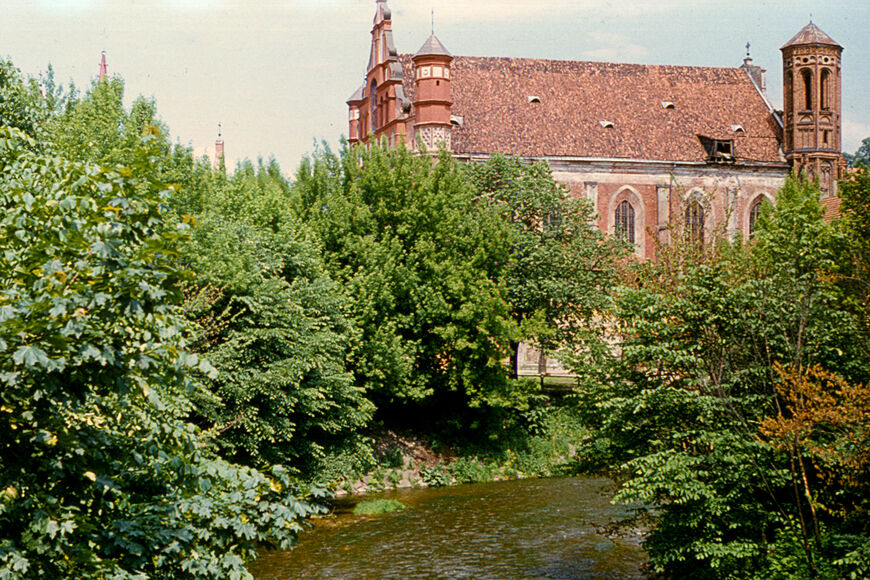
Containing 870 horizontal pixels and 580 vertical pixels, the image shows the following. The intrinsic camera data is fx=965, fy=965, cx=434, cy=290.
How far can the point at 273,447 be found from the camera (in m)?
27.7

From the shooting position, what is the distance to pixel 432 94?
54.5 meters

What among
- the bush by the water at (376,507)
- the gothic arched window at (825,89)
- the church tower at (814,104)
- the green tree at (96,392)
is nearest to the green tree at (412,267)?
the bush by the water at (376,507)

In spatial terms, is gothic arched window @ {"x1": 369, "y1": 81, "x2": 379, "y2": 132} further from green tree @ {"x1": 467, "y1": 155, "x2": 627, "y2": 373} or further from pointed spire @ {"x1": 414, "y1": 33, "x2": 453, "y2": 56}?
green tree @ {"x1": 467, "y1": 155, "x2": 627, "y2": 373}

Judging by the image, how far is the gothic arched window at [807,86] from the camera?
2581 inches

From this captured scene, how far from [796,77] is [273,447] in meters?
51.2

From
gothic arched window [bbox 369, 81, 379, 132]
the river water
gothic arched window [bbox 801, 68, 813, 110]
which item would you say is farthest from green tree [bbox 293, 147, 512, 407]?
gothic arched window [bbox 801, 68, 813, 110]

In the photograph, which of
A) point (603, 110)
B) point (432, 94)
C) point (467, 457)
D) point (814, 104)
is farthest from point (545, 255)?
point (814, 104)

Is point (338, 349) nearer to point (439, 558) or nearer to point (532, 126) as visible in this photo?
point (439, 558)

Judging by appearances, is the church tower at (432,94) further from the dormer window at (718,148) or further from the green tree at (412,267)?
the dormer window at (718,148)

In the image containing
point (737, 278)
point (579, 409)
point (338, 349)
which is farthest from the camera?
point (338, 349)

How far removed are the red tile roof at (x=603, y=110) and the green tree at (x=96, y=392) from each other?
49.6 m

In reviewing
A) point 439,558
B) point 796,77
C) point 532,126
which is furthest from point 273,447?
point 796,77

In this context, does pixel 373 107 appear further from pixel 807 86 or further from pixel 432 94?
pixel 807 86

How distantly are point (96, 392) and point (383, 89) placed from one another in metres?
52.0
